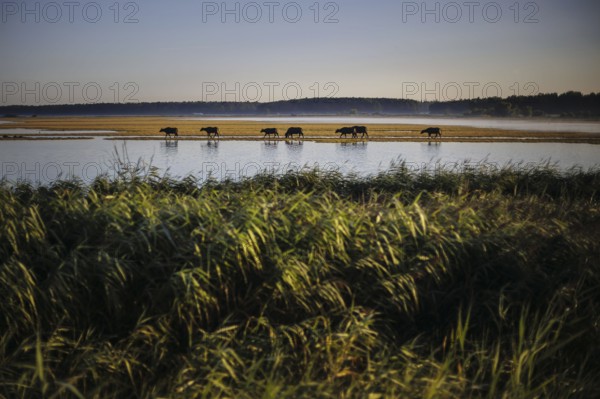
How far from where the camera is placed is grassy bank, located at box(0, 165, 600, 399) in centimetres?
572

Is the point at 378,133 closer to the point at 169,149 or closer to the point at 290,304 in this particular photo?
the point at 169,149

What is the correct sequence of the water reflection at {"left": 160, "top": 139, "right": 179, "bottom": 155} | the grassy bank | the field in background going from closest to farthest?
1. the grassy bank
2. the water reflection at {"left": 160, "top": 139, "right": 179, "bottom": 155}
3. the field in background

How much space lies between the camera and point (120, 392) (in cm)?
580

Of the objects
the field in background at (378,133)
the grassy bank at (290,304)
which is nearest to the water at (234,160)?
the grassy bank at (290,304)

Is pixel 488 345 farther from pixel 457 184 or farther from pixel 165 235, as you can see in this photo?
pixel 457 184

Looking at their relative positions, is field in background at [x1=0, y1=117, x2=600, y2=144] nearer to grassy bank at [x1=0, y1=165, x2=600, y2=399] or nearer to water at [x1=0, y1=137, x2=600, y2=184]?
water at [x1=0, y1=137, x2=600, y2=184]

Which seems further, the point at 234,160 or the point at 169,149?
the point at 169,149

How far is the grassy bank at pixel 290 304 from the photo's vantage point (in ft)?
18.8

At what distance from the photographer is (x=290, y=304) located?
269 inches

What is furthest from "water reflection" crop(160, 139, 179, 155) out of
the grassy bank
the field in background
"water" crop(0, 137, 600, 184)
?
the grassy bank

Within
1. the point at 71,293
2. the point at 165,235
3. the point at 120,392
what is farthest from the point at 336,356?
the point at 71,293

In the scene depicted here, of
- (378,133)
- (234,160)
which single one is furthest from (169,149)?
(378,133)

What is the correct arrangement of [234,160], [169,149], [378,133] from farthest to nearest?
[378,133] < [169,149] < [234,160]

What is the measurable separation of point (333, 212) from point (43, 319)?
4897 mm
